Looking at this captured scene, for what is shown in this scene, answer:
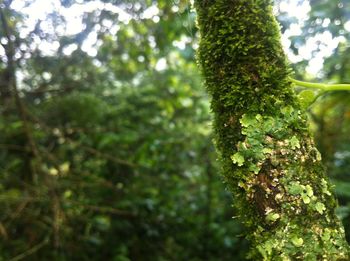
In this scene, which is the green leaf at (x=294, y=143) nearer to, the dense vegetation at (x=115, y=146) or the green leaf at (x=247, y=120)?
the green leaf at (x=247, y=120)

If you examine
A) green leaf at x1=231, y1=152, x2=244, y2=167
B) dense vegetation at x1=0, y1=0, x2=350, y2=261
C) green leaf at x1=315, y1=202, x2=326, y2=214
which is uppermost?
dense vegetation at x1=0, y1=0, x2=350, y2=261

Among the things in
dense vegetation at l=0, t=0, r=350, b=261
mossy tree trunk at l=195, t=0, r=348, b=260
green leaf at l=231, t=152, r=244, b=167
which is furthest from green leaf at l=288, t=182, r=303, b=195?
dense vegetation at l=0, t=0, r=350, b=261

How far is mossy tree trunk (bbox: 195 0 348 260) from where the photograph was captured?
85 cm

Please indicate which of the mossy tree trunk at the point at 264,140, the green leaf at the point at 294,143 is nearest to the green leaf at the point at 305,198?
the mossy tree trunk at the point at 264,140

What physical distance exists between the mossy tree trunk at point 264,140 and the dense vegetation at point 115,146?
1827 millimetres

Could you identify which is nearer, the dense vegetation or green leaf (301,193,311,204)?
green leaf (301,193,311,204)

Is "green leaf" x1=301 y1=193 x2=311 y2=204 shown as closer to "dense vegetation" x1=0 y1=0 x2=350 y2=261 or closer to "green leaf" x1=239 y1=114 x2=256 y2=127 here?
"green leaf" x1=239 y1=114 x2=256 y2=127

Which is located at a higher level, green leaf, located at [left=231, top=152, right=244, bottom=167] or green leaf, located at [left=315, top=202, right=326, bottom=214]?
green leaf, located at [left=231, top=152, right=244, bottom=167]

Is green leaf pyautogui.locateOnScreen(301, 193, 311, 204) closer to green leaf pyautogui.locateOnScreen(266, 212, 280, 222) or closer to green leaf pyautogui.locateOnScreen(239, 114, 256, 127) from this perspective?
green leaf pyautogui.locateOnScreen(266, 212, 280, 222)

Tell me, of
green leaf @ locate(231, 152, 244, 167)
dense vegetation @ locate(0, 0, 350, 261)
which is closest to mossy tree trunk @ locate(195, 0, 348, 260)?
green leaf @ locate(231, 152, 244, 167)

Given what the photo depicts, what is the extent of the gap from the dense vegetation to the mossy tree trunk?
183cm

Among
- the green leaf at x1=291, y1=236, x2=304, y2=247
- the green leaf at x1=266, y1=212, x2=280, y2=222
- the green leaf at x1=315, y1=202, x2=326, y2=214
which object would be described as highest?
the green leaf at x1=315, y1=202, x2=326, y2=214

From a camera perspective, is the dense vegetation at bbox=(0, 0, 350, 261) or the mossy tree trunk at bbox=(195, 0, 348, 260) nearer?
the mossy tree trunk at bbox=(195, 0, 348, 260)

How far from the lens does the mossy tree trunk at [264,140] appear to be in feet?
2.79
